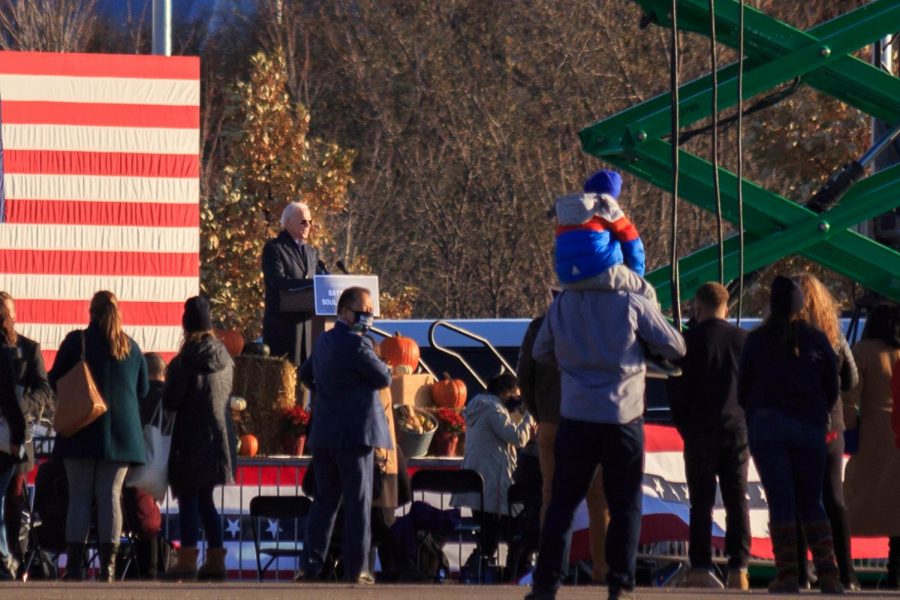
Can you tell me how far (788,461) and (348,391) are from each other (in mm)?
2519

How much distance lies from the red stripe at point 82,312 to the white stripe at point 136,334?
0.04 m

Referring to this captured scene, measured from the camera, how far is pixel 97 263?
16.4 meters

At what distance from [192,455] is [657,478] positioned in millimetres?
2942

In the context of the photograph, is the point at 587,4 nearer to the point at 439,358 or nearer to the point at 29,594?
the point at 439,358

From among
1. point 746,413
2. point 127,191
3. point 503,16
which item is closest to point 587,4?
point 503,16

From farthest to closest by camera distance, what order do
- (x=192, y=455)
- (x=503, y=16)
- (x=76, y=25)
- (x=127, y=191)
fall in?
(x=76, y=25), (x=503, y=16), (x=127, y=191), (x=192, y=455)

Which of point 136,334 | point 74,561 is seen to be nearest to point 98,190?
point 136,334

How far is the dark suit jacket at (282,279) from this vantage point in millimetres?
15773

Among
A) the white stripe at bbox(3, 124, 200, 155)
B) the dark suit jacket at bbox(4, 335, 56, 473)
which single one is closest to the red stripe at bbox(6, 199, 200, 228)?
the white stripe at bbox(3, 124, 200, 155)

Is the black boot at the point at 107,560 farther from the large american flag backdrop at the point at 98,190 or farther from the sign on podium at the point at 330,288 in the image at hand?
the large american flag backdrop at the point at 98,190

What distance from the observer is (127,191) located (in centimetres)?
1645

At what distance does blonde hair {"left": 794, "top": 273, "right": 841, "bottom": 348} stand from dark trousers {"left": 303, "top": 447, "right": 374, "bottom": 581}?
8.51ft

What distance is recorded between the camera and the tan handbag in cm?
1232

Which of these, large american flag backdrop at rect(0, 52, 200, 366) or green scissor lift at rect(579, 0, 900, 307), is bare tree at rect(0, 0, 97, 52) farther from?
green scissor lift at rect(579, 0, 900, 307)
